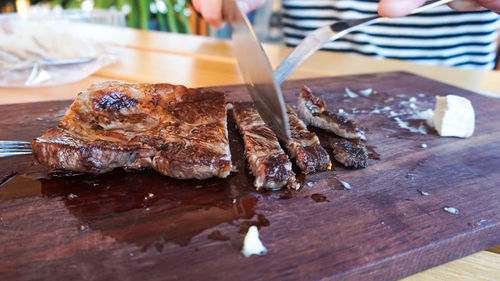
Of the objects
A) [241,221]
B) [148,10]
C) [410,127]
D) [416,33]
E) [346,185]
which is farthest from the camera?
→ [148,10]

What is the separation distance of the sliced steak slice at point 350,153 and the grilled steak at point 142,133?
614 millimetres

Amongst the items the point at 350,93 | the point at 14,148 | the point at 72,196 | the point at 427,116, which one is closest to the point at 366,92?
the point at 350,93

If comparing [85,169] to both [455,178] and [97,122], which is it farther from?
[455,178]

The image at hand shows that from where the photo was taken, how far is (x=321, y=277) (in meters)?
1.20

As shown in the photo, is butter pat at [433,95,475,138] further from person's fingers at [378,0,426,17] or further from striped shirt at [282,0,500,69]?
striped shirt at [282,0,500,69]

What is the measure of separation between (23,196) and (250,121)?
117 centimetres

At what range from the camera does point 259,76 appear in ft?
6.24

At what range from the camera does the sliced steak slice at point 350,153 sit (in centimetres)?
188

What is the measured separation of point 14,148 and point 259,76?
1.30 m

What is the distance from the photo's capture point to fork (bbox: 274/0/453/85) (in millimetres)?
2137

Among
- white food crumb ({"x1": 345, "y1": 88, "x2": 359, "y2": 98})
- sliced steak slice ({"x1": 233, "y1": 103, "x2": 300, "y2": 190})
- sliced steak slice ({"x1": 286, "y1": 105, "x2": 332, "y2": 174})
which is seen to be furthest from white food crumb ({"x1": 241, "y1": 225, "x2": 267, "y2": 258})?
white food crumb ({"x1": 345, "y1": 88, "x2": 359, "y2": 98})

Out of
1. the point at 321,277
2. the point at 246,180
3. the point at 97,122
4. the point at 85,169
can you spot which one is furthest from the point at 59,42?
the point at 321,277

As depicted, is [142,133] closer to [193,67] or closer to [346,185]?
[346,185]

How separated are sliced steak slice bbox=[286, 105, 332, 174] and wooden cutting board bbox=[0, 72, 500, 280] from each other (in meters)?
0.06
